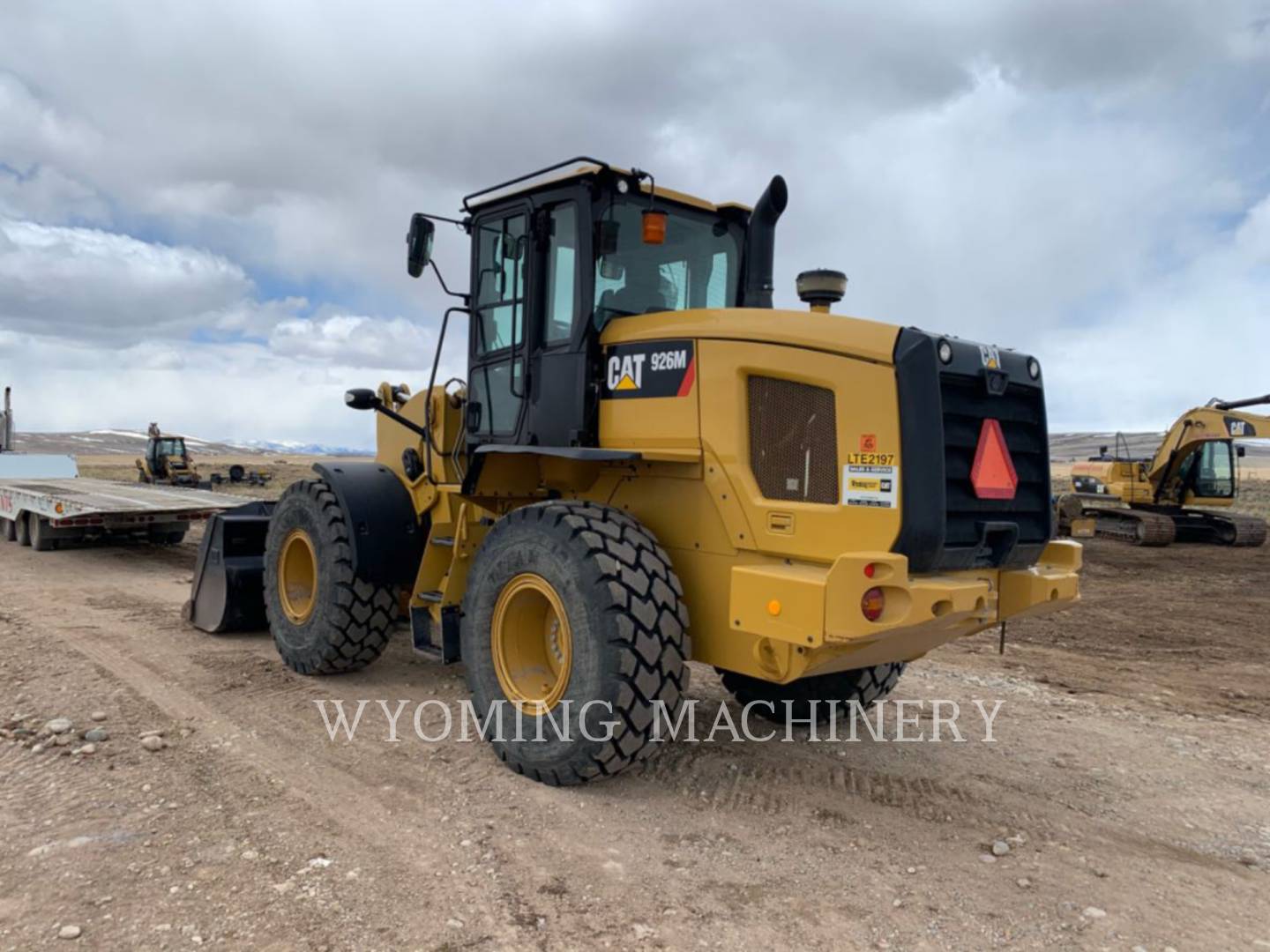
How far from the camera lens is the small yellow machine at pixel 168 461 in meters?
30.1

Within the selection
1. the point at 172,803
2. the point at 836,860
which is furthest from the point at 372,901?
the point at 836,860

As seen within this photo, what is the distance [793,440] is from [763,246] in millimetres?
1602

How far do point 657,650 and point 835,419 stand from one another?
1258mm

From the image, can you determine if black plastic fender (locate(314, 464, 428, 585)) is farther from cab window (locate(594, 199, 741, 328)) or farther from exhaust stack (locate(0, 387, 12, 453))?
exhaust stack (locate(0, 387, 12, 453))

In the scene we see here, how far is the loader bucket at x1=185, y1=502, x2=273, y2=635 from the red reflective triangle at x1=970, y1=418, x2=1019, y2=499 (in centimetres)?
545

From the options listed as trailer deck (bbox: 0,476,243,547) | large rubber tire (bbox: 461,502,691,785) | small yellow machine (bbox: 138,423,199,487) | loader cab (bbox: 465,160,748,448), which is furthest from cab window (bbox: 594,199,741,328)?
small yellow machine (bbox: 138,423,199,487)

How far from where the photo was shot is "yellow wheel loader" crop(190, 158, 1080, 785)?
12.8 feet

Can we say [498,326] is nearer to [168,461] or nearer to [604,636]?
[604,636]

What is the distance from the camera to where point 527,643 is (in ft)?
16.0

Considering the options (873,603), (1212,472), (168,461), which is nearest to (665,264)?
(873,603)

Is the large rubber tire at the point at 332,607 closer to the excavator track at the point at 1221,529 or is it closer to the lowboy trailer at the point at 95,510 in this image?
the lowboy trailer at the point at 95,510

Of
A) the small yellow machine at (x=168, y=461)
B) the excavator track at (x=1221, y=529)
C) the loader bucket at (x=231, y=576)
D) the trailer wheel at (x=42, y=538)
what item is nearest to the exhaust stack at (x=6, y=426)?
the small yellow machine at (x=168, y=461)

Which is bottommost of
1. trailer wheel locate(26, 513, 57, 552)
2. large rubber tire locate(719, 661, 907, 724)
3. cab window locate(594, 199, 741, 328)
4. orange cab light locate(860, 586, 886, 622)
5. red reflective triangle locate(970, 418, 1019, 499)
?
large rubber tire locate(719, 661, 907, 724)

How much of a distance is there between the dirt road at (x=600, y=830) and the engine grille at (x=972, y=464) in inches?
50.0
